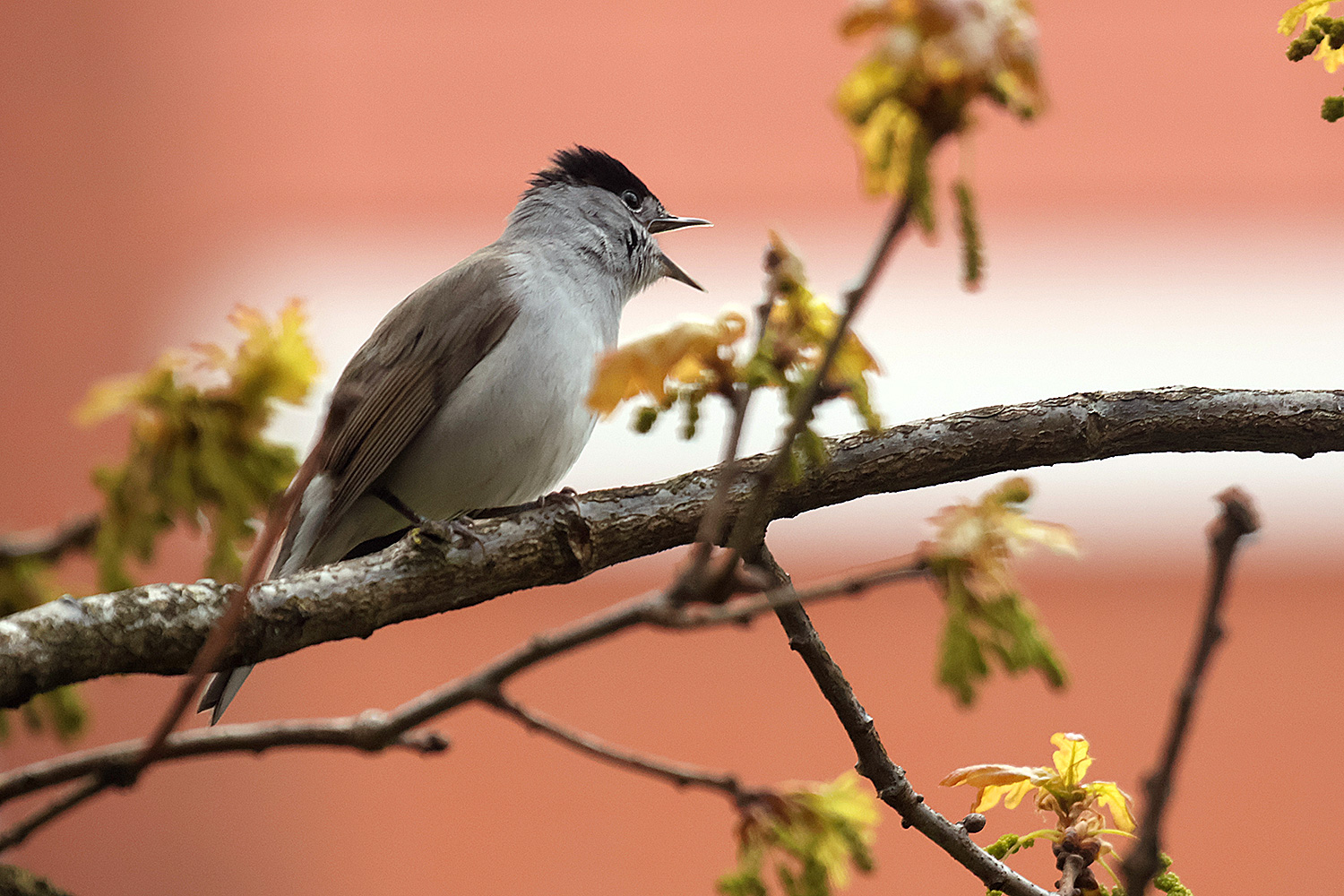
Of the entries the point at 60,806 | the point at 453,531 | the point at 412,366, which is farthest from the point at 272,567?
the point at 60,806

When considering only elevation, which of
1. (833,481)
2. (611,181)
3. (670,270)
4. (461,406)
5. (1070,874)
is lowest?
(1070,874)

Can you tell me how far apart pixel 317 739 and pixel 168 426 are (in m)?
0.88

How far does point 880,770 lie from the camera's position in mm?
1407

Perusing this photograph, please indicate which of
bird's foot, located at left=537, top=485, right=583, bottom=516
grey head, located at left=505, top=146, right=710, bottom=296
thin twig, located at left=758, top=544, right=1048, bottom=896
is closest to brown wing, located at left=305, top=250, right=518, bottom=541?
grey head, located at left=505, top=146, right=710, bottom=296

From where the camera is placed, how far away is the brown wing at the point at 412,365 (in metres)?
2.39

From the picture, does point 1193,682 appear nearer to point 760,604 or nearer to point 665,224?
point 760,604

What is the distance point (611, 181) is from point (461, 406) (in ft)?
3.22

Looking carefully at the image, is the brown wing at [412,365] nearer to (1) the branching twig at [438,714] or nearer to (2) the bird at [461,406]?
(2) the bird at [461,406]

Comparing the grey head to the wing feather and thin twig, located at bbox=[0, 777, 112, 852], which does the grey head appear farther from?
thin twig, located at bbox=[0, 777, 112, 852]

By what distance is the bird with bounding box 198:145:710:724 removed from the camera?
2.41 metres

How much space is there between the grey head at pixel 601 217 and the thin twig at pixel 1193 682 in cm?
214

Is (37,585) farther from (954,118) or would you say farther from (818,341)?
(954,118)

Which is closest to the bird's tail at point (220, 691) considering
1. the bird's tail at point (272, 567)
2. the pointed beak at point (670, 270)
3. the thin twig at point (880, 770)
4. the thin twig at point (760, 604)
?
the bird's tail at point (272, 567)

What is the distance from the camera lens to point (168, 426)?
1.51 metres
